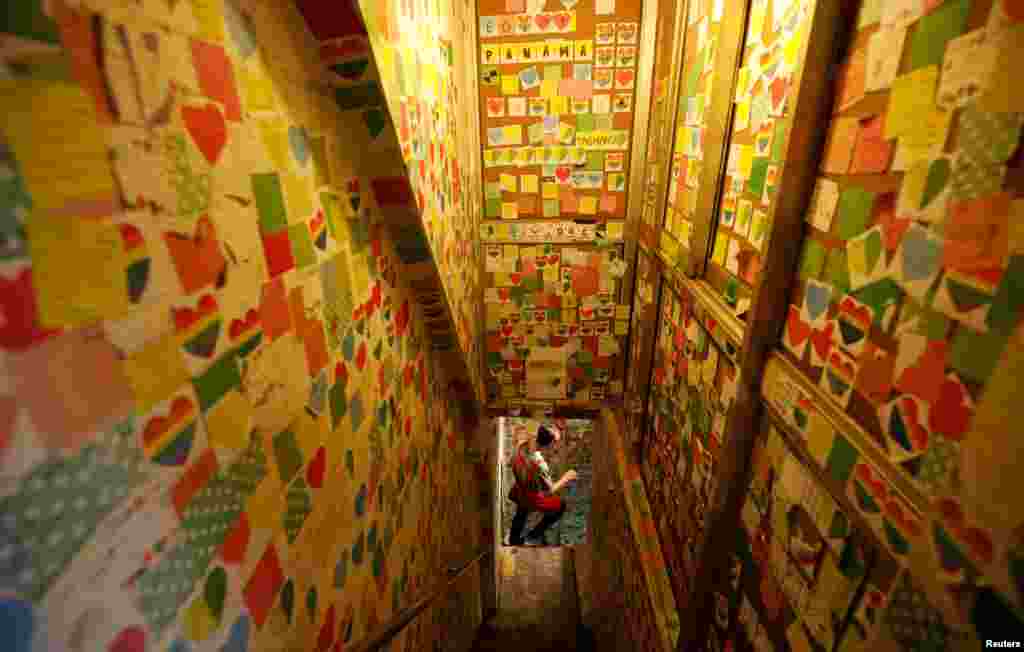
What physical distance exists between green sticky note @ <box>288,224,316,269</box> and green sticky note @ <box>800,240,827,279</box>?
106 centimetres

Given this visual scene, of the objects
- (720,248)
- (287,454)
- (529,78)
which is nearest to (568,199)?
(529,78)

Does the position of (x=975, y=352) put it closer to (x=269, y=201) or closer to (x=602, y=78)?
(x=269, y=201)

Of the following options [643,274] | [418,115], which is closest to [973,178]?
[418,115]

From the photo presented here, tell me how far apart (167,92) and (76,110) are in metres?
0.14

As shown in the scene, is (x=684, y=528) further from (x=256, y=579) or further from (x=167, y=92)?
(x=167, y=92)

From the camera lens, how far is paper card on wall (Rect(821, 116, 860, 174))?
786mm

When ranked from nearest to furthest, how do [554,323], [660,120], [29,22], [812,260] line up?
[29,22] < [812,260] < [660,120] < [554,323]

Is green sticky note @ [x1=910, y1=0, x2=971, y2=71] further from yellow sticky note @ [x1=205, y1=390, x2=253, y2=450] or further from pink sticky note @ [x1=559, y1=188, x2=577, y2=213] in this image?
pink sticky note @ [x1=559, y1=188, x2=577, y2=213]

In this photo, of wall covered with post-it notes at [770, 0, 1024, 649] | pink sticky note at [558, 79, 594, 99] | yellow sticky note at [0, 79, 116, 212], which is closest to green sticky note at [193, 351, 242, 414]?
yellow sticky note at [0, 79, 116, 212]

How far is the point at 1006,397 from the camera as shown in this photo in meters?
0.38

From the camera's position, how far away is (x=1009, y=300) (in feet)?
1.64

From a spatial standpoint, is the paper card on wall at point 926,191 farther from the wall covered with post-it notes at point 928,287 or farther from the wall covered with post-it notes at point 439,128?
the wall covered with post-it notes at point 439,128

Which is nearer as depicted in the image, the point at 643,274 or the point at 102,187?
the point at 102,187

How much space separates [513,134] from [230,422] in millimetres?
2464
